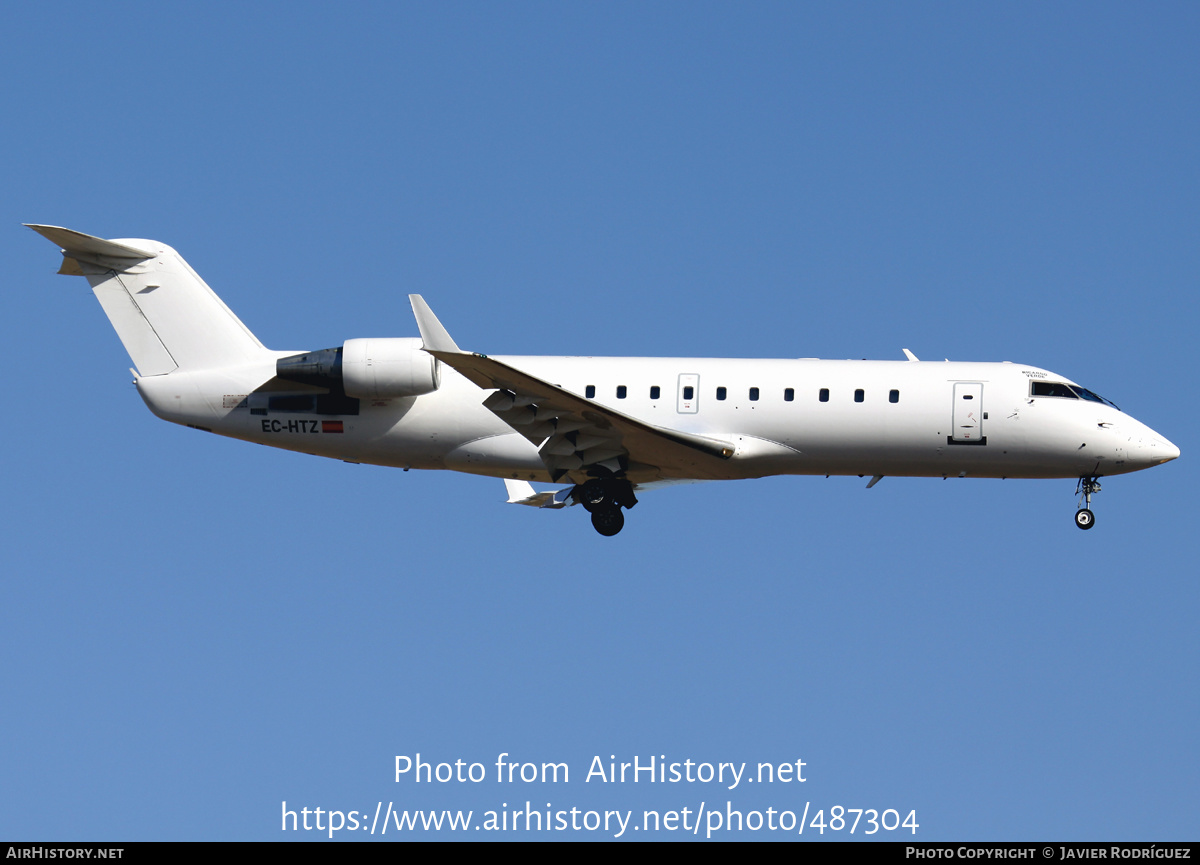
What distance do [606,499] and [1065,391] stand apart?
884 centimetres

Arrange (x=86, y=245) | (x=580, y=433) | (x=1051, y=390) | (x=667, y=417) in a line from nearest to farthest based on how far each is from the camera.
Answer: (x=580, y=433) < (x=667, y=417) < (x=1051, y=390) < (x=86, y=245)

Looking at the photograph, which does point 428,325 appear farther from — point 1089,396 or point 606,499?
point 1089,396

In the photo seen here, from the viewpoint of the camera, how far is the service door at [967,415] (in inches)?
1065

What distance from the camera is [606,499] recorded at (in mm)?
27312

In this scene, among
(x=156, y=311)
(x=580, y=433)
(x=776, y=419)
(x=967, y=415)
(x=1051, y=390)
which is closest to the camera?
(x=580, y=433)

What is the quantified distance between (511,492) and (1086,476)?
11.5 metres

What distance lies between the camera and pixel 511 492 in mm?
30828

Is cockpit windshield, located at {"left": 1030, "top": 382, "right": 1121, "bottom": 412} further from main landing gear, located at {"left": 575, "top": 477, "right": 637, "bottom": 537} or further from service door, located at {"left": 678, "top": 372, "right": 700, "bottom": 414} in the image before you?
main landing gear, located at {"left": 575, "top": 477, "right": 637, "bottom": 537}

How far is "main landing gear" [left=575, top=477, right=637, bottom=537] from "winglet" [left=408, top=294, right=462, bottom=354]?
14.2ft

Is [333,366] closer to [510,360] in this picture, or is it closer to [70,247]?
[510,360]

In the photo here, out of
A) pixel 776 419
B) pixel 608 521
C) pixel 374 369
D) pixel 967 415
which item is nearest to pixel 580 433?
pixel 608 521

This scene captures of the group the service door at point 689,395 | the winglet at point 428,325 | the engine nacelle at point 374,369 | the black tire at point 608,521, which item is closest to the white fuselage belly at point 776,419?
the service door at point 689,395

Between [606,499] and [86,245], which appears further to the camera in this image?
[86,245]

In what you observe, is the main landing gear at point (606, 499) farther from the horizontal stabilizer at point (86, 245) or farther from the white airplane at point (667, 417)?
the horizontal stabilizer at point (86, 245)
